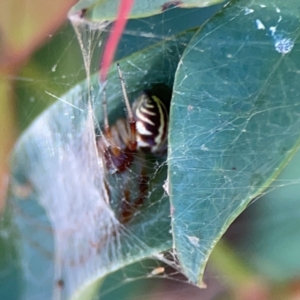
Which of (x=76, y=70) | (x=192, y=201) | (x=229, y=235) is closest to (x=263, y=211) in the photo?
(x=229, y=235)

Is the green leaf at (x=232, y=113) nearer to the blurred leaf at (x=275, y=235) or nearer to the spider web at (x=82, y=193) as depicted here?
the spider web at (x=82, y=193)

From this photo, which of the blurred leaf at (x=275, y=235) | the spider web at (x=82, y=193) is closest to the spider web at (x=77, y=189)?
the spider web at (x=82, y=193)

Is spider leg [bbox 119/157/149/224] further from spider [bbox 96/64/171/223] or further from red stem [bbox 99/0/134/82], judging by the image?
red stem [bbox 99/0/134/82]

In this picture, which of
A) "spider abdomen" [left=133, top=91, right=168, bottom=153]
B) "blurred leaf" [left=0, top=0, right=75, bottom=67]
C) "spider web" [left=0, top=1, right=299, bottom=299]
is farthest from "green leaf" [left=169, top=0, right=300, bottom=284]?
"blurred leaf" [left=0, top=0, right=75, bottom=67]

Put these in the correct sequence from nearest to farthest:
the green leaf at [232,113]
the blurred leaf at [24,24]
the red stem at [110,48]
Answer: the green leaf at [232,113]
the red stem at [110,48]
the blurred leaf at [24,24]

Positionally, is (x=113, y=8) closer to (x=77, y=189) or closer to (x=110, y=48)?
(x=110, y=48)

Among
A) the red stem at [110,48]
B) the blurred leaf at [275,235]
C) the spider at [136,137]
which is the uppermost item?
the red stem at [110,48]

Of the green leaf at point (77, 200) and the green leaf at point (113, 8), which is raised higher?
the green leaf at point (113, 8)

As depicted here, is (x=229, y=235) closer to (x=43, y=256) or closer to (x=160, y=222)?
(x=160, y=222)
